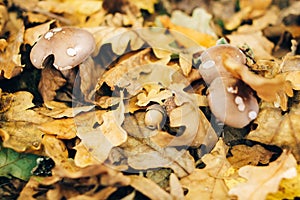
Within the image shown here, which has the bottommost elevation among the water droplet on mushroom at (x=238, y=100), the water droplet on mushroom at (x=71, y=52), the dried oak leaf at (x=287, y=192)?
the dried oak leaf at (x=287, y=192)

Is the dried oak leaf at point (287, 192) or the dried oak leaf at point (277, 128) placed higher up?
the dried oak leaf at point (277, 128)

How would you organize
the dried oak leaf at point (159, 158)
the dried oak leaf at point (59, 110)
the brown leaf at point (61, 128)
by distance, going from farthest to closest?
the dried oak leaf at point (59, 110)
the brown leaf at point (61, 128)
the dried oak leaf at point (159, 158)

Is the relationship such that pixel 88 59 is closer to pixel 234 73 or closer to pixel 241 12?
pixel 234 73

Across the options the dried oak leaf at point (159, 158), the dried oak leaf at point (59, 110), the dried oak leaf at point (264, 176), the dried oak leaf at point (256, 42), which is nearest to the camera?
the dried oak leaf at point (264, 176)

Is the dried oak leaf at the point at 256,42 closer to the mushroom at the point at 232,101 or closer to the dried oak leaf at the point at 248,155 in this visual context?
the mushroom at the point at 232,101

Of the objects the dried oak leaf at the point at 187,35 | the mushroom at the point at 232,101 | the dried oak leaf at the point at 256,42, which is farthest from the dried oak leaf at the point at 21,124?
the dried oak leaf at the point at 256,42

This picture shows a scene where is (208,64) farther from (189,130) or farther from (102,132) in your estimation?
(102,132)

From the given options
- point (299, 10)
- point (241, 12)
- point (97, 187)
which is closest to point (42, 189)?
point (97, 187)

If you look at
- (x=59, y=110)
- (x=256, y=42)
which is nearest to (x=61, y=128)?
(x=59, y=110)
